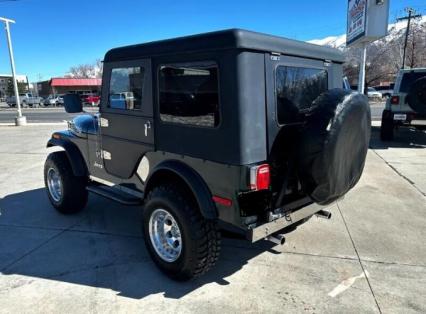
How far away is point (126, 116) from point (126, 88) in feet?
0.98

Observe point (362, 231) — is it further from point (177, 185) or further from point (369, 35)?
point (369, 35)

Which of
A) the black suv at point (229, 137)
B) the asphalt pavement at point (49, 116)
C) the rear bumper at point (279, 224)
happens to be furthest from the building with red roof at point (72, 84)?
the rear bumper at point (279, 224)

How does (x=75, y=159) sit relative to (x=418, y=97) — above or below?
below

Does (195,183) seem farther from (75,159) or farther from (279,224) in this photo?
(75,159)

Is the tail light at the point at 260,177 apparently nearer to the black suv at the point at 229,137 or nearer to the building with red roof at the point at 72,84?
the black suv at the point at 229,137

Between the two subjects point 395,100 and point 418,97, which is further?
point 395,100

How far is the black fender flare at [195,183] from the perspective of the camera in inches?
111

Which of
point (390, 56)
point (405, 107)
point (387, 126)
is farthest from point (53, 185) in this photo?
point (390, 56)

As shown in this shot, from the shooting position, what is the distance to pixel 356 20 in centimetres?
1088

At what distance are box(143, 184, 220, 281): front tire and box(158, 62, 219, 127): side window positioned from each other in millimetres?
646

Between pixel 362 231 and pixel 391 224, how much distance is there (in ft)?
1.62

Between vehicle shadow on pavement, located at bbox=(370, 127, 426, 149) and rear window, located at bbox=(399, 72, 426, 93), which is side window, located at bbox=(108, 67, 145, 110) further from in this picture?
rear window, located at bbox=(399, 72, 426, 93)

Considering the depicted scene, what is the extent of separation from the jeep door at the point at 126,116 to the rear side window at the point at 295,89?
1.21 meters

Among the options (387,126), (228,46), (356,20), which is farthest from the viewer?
(356,20)
